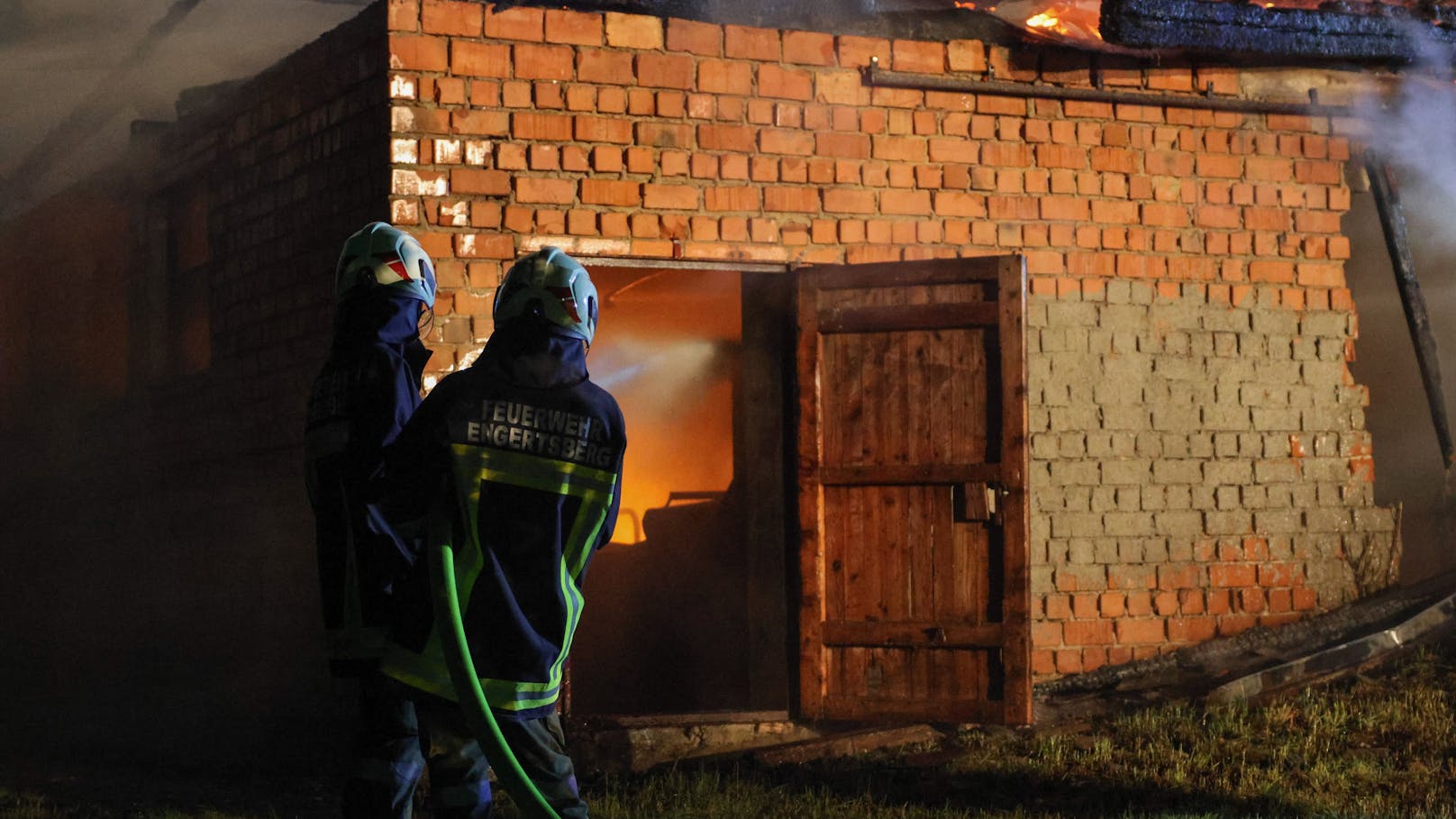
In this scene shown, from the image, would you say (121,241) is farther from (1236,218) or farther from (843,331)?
(1236,218)

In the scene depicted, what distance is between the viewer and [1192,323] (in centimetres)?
835

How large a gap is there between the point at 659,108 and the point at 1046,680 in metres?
3.51

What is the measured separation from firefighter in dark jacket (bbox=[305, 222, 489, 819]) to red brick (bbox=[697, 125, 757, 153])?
→ 10.9 feet

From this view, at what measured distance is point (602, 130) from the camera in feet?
23.9

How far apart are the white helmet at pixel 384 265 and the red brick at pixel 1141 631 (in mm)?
4874

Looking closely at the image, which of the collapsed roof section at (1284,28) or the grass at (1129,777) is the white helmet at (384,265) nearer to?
the grass at (1129,777)

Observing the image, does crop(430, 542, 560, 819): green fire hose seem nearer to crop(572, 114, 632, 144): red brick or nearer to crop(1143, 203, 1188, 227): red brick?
crop(572, 114, 632, 144): red brick

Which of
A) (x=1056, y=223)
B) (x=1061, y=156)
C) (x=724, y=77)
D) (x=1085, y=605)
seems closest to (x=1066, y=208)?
(x=1056, y=223)

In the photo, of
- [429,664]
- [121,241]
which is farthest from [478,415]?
[121,241]

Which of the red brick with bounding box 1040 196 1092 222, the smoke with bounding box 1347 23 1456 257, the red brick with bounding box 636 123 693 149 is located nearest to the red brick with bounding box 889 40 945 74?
the red brick with bounding box 1040 196 1092 222

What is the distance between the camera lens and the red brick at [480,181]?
23.0ft

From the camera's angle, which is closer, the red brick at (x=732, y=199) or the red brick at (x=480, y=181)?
the red brick at (x=480, y=181)

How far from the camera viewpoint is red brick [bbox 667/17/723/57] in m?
7.40

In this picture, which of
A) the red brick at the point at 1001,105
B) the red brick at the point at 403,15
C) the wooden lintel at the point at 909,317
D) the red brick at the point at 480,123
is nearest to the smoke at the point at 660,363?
the red brick at the point at 1001,105
